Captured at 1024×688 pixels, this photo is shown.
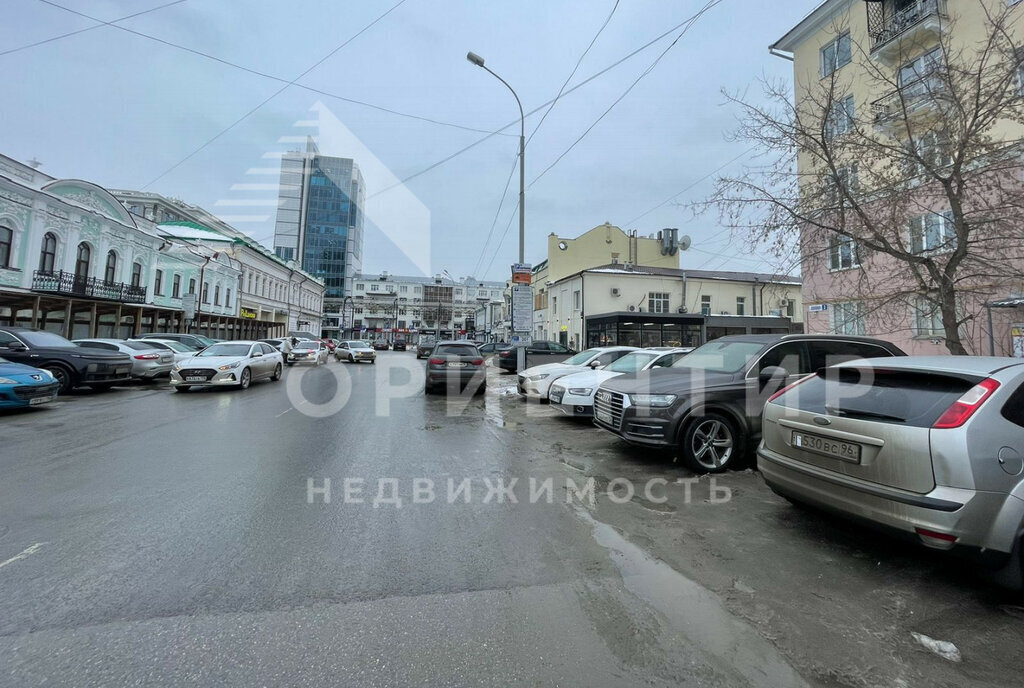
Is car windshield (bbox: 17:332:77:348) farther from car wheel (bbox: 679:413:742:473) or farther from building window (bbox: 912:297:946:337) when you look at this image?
building window (bbox: 912:297:946:337)

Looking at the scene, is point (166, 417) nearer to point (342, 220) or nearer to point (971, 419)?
point (971, 419)

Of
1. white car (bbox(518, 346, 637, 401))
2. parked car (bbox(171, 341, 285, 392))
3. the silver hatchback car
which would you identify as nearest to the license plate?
the silver hatchback car

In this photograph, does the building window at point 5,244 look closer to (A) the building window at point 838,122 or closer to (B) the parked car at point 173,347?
(B) the parked car at point 173,347

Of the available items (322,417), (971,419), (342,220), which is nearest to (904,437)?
(971,419)

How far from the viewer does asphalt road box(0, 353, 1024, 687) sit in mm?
2123

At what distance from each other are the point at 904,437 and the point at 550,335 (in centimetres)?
3736

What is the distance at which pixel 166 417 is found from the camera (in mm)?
8547

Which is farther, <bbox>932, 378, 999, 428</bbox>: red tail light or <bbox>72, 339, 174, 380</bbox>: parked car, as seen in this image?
<bbox>72, 339, 174, 380</bbox>: parked car

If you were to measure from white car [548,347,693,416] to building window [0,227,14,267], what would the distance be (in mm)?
26101

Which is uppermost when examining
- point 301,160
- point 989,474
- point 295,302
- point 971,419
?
point 301,160

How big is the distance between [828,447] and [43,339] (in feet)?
54.4

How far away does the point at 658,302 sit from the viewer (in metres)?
34.4

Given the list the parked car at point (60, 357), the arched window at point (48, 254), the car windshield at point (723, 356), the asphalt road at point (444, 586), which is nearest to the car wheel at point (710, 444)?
the asphalt road at point (444, 586)

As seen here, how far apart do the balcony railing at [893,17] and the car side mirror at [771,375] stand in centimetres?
1389
